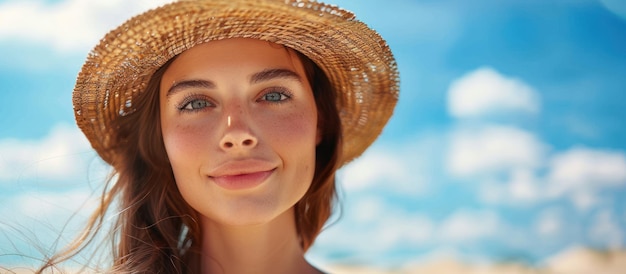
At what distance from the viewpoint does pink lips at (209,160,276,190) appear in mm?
2854

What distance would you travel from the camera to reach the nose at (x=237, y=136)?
112 inches

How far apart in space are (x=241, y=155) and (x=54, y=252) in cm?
74

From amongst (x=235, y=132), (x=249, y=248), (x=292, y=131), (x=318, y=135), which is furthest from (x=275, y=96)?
(x=249, y=248)

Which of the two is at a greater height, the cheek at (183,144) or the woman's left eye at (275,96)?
the woman's left eye at (275,96)

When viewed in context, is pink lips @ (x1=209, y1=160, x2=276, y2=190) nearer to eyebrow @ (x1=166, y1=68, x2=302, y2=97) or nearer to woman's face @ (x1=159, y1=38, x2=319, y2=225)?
woman's face @ (x1=159, y1=38, x2=319, y2=225)

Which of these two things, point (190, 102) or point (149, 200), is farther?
point (149, 200)

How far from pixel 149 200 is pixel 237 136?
23.3 inches

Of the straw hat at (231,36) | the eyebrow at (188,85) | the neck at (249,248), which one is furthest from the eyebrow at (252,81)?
the neck at (249,248)

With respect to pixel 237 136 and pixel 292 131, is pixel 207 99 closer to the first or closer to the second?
pixel 237 136

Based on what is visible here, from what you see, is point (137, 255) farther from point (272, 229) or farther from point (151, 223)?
point (272, 229)

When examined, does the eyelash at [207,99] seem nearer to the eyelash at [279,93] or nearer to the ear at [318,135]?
the eyelash at [279,93]

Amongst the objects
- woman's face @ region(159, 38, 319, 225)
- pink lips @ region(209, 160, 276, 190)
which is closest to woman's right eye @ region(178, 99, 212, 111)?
woman's face @ region(159, 38, 319, 225)

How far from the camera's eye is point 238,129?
9.31ft

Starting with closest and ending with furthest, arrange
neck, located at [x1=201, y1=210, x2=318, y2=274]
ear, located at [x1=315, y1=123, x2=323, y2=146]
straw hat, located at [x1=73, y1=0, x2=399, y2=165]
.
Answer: straw hat, located at [x1=73, y1=0, x2=399, y2=165]
neck, located at [x1=201, y1=210, x2=318, y2=274]
ear, located at [x1=315, y1=123, x2=323, y2=146]
